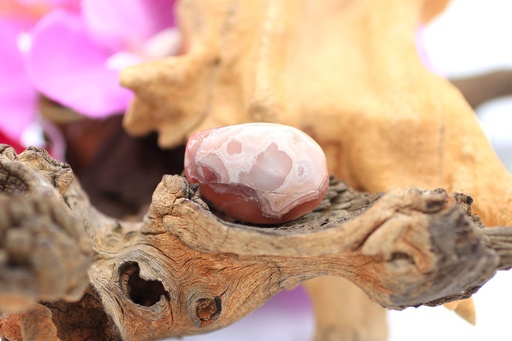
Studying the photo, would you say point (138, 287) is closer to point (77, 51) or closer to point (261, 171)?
point (261, 171)

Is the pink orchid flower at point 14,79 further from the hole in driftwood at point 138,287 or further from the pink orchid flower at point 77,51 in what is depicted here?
the hole in driftwood at point 138,287

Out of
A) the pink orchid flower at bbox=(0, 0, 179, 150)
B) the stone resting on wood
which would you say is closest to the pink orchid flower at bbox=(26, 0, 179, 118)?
the pink orchid flower at bbox=(0, 0, 179, 150)

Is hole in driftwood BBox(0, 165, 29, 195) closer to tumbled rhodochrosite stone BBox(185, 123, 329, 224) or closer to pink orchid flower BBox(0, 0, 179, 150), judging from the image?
tumbled rhodochrosite stone BBox(185, 123, 329, 224)

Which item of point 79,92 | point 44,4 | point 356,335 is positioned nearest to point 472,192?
point 356,335

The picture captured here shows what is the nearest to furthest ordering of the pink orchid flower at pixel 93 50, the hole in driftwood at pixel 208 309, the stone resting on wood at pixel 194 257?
the stone resting on wood at pixel 194 257
the hole in driftwood at pixel 208 309
the pink orchid flower at pixel 93 50

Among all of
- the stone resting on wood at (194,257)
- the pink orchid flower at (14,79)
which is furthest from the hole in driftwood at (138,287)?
the pink orchid flower at (14,79)

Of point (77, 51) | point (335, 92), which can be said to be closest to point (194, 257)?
point (335, 92)
